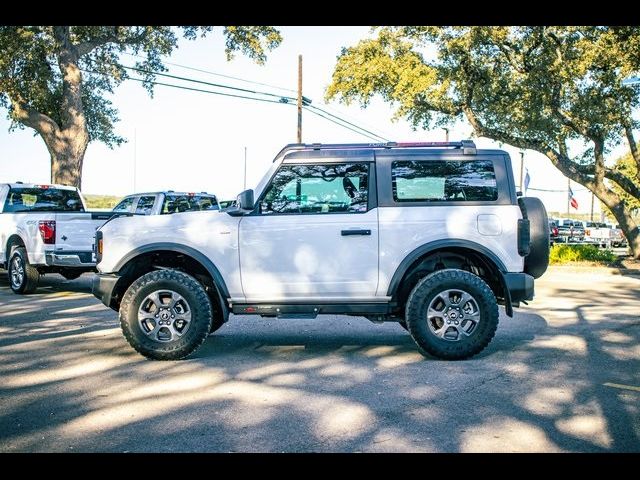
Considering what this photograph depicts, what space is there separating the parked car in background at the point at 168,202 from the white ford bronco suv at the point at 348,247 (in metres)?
6.41

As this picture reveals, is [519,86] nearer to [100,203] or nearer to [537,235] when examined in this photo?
[537,235]

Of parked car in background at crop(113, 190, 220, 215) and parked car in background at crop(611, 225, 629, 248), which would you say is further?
parked car in background at crop(611, 225, 629, 248)

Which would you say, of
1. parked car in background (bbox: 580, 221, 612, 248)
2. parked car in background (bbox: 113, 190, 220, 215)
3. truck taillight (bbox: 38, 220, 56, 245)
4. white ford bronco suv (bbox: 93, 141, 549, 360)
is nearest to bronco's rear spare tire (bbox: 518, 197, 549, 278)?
white ford bronco suv (bbox: 93, 141, 549, 360)

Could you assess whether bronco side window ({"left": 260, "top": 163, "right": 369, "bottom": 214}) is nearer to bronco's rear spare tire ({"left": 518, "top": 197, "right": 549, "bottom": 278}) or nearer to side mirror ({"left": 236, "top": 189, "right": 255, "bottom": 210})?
side mirror ({"left": 236, "top": 189, "right": 255, "bottom": 210})

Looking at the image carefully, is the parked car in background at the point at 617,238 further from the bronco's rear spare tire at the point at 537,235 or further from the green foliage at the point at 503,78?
the bronco's rear spare tire at the point at 537,235

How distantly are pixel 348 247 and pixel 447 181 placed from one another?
126 centimetres

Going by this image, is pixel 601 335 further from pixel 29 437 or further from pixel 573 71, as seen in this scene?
pixel 573 71

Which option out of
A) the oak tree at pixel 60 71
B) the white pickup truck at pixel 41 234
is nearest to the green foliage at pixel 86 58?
the oak tree at pixel 60 71

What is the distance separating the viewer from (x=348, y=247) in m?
6.60

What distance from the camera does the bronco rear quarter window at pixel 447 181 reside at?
6.71 metres

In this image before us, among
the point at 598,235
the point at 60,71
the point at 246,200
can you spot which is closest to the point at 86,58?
the point at 60,71

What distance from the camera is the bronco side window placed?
6.70 m

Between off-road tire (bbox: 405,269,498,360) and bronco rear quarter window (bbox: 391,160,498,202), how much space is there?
2.82ft

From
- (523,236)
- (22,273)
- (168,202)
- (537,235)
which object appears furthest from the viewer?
(168,202)
